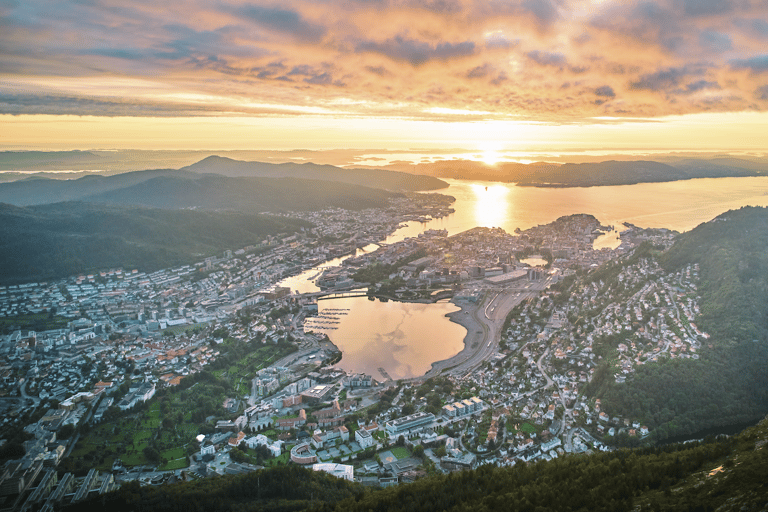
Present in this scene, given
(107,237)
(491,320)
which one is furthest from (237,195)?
(491,320)

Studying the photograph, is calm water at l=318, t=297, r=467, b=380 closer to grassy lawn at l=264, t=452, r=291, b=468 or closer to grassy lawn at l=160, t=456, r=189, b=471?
grassy lawn at l=264, t=452, r=291, b=468

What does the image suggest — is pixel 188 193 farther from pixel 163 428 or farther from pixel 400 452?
pixel 400 452

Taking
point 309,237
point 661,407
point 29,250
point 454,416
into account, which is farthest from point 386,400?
point 309,237

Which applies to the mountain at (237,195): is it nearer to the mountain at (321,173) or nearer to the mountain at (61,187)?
the mountain at (61,187)

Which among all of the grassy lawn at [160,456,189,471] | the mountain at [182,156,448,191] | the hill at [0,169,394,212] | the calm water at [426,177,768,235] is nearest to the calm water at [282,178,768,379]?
the calm water at [426,177,768,235]

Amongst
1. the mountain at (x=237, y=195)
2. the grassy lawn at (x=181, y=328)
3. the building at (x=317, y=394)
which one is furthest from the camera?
the mountain at (x=237, y=195)

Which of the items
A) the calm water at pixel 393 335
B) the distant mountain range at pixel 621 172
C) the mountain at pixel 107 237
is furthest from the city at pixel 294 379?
the distant mountain range at pixel 621 172

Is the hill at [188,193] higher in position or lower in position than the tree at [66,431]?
higher
